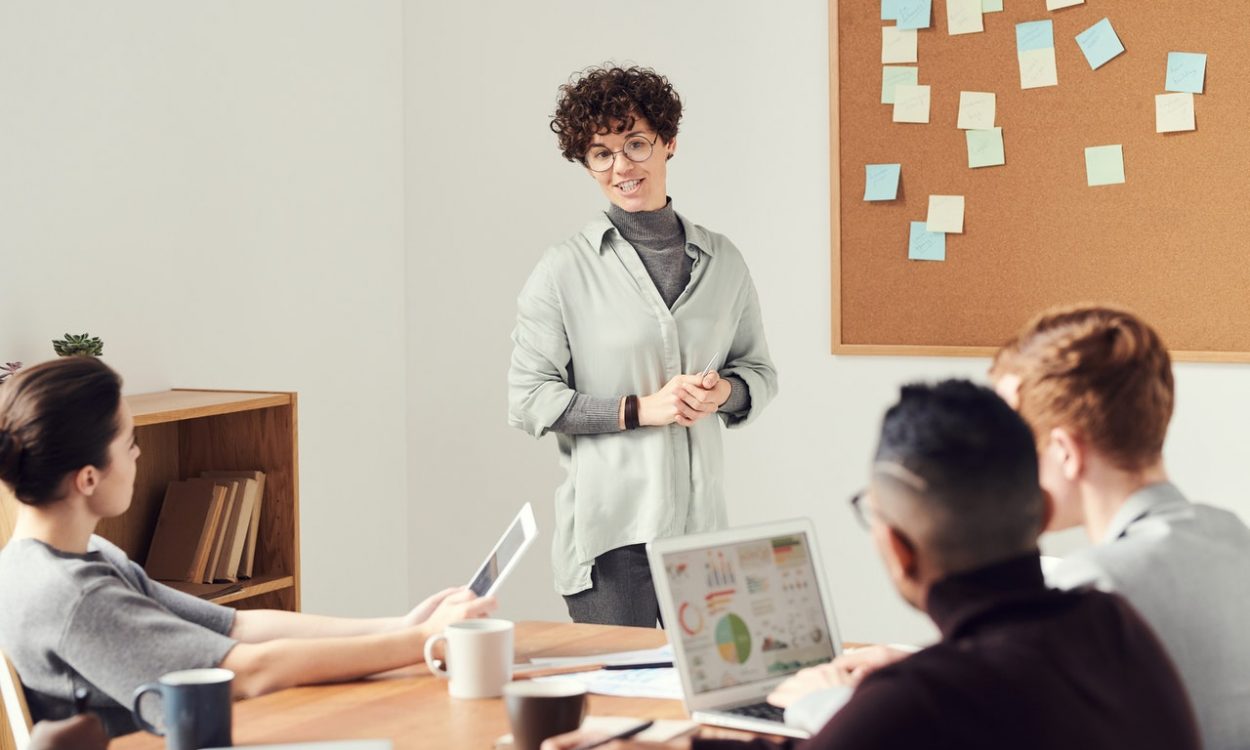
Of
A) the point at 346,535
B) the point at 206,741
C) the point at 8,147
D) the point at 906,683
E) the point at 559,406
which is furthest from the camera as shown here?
the point at 346,535

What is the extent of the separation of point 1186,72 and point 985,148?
534 millimetres

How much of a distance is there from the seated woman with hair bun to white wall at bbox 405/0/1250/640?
2.12 m

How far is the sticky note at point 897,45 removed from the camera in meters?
3.77

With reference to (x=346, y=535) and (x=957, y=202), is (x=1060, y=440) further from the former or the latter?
(x=346, y=535)

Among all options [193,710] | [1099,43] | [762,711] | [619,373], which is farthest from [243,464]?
[1099,43]

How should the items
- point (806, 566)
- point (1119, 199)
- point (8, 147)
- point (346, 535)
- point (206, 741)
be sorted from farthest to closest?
point (346, 535)
point (1119, 199)
point (8, 147)
point (806, 566)
point (206, 741)

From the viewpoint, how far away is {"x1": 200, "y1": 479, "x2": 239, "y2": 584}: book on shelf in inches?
124

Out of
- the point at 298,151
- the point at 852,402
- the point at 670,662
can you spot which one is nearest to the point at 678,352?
the point at 670,662

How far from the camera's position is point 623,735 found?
1.49m

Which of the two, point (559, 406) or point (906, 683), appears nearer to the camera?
point (906, 683)

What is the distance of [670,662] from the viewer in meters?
1.97

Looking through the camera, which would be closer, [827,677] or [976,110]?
[827,677]

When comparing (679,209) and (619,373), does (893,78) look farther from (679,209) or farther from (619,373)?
(619,373)

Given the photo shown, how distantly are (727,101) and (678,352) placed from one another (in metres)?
1.44
